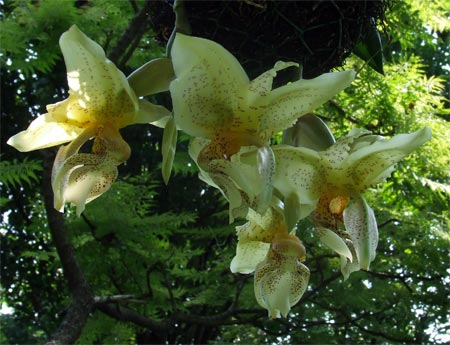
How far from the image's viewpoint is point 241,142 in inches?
22.4

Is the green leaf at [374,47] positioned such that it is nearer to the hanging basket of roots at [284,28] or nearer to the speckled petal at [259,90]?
the hanging basket of roots at [284,28]

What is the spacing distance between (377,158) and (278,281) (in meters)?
0.15

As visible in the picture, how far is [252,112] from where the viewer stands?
56 centimetres

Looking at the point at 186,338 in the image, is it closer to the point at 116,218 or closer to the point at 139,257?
the point at 139,257

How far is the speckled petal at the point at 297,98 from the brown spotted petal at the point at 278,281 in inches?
5.2

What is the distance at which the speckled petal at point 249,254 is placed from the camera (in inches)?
27.7

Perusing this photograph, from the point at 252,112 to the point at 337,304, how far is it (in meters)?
1.74

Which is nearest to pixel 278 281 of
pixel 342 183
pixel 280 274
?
pixel 280 274

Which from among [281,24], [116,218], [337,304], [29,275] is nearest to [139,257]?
[116,218]

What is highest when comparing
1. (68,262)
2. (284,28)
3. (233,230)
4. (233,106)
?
(233,230)

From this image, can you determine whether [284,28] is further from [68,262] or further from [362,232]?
[68,262]

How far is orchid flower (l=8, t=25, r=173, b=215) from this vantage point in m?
0.55

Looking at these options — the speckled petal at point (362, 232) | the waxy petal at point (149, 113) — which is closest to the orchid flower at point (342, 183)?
the speckled petal at point (362, 232)

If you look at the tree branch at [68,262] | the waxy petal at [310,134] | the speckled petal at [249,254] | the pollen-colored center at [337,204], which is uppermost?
the tree branch at [68,262]
